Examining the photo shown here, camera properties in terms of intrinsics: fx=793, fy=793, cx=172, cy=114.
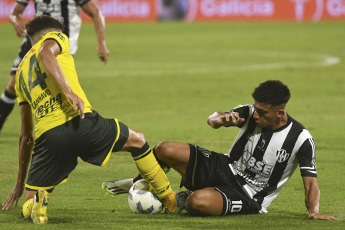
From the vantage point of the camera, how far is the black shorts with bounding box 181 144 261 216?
576 centimetres

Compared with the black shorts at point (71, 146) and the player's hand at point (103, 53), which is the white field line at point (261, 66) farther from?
the black shorts at point (71, 146)

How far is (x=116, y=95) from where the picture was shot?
13.8 meters

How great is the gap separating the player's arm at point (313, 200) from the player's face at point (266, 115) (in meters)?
0.48

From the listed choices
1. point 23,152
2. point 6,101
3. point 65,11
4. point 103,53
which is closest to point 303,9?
point 65,11

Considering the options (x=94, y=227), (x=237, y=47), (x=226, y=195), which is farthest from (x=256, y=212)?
(x=237, y=47)

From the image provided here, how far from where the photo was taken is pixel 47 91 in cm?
546

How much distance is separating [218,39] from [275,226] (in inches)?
805

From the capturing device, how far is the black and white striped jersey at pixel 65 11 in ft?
30.0

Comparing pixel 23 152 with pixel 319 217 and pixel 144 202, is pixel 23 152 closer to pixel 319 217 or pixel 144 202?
pixel 144 202

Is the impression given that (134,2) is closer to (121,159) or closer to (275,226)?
(121,159)

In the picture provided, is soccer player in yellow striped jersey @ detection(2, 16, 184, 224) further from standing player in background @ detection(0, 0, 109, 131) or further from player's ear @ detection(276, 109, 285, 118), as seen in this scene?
standing player in background @ detection(0, 0, 109, 131)

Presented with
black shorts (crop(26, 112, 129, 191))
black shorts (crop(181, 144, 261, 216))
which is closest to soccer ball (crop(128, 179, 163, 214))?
black shorts (crop(181, 144, 261, 216))

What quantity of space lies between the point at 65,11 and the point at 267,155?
429cm

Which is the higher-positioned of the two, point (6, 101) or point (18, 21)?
point (18, 21)
